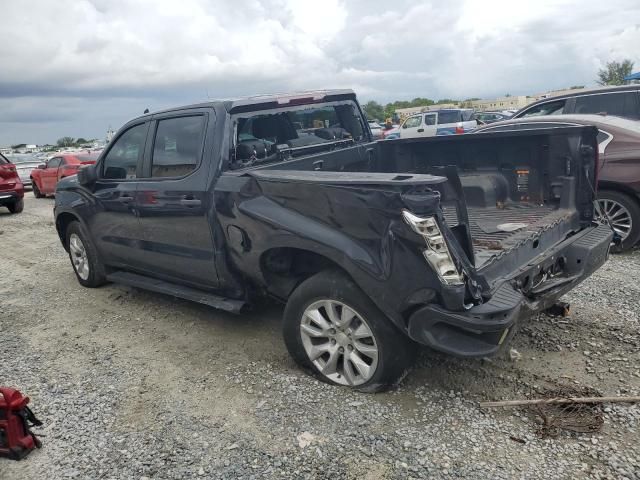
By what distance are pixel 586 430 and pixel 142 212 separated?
363 centimetres

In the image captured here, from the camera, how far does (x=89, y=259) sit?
5770 millimetres

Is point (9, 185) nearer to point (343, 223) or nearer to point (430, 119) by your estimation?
point (343, 223)

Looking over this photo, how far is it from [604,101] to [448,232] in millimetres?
6873

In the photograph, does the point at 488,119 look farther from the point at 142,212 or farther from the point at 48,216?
the point at 142,212

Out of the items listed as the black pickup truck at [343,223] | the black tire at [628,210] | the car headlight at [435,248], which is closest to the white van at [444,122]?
the black tire at [628,210]

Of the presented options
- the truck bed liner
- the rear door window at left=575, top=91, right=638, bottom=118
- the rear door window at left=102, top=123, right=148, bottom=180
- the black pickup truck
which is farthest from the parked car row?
the rear door window at left=575, top=91, right=638, bottom=118

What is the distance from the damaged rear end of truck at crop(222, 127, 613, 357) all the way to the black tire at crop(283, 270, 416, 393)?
0.12 m

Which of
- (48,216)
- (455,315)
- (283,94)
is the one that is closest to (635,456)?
(455,315)

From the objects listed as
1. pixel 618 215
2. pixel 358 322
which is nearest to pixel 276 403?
pixel 358 322

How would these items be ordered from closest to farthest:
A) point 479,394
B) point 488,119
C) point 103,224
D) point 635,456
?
point 635,456 → point 479,394 → point 103,224 → point 488,119

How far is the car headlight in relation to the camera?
2809mm

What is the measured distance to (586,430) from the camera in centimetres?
295

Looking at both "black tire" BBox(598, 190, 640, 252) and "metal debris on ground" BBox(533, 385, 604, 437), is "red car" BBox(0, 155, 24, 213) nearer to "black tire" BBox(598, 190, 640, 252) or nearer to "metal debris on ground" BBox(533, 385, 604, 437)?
"black tire" BBox(598, 190, 640, 252)

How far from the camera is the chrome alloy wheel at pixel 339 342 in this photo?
10.8ft
